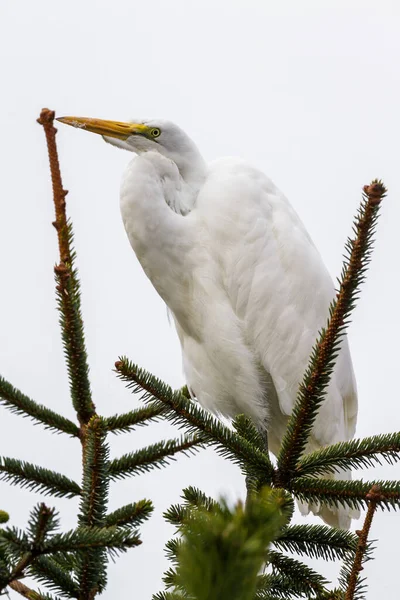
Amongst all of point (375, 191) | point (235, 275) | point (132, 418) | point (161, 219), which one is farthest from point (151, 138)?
point (375, 191)

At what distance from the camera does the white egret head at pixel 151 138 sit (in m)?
4.56

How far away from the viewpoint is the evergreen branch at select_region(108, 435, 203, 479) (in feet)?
8.16

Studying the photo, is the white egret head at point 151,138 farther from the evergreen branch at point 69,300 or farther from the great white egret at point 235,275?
the evergreen branch at point 69,300

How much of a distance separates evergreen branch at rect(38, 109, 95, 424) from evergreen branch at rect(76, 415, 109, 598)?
435 millimetres

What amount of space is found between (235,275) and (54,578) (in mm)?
2858

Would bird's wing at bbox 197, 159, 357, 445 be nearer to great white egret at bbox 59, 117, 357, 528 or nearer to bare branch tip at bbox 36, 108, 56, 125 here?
great white egret at bbox 59, 117, 357, 528

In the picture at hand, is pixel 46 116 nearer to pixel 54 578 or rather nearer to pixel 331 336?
pixel 331 336

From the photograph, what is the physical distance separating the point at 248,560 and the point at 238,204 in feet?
12.9

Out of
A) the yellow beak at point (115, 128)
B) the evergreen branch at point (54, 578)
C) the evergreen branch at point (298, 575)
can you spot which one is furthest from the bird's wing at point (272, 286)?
the evergreen branch at point (54, 578)

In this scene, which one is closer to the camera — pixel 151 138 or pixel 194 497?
pixel 194 497

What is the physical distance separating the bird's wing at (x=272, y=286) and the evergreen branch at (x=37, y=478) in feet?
7.63

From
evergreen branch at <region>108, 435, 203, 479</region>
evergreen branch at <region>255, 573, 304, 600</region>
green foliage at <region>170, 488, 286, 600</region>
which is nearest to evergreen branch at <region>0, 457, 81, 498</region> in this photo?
evergreen branch at <region>108, 435, 203, 479</region>

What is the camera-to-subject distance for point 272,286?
4578 millimetres

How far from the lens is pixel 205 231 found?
463cm
